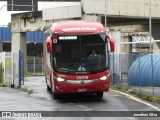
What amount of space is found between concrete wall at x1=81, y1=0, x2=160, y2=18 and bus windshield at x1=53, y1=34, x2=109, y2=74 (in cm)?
1639

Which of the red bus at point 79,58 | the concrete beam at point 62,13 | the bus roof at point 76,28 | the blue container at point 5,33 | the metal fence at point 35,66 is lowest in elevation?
the metal fence at point 35,66

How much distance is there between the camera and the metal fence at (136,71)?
25.9m

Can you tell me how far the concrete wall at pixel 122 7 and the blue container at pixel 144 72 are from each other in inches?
365

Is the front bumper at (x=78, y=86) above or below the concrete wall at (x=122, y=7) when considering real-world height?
below

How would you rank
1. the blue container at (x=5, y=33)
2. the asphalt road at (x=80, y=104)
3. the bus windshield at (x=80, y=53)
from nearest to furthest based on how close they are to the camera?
the asphalt road at (x=80, y=104) → the bus windshield at (x=80, y=53) → the blue container at (x=5, y=33)

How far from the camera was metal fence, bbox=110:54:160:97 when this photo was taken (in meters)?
25.9

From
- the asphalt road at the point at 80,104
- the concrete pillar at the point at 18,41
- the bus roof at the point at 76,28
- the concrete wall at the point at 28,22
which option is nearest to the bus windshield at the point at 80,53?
the bus roof at the point at 76,28

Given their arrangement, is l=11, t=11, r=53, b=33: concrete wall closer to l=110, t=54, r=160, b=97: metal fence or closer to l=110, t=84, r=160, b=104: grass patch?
l=110, t=54, r=160, b=97: metal fence

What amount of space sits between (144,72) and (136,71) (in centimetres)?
61

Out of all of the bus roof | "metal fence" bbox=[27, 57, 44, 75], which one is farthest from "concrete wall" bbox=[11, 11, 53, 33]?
the bus roof

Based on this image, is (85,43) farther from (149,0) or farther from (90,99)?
(149,0)

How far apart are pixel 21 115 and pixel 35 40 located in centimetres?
6255

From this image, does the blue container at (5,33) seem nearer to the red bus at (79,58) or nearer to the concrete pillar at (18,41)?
the concrete pillar at (18,41)

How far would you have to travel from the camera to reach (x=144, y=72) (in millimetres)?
26359
